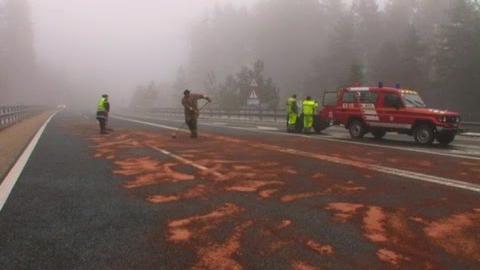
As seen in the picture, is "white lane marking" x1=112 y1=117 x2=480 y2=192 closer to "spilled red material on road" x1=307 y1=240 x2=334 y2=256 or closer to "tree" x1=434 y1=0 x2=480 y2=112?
"spilled red material on road" x1=307 y1=240 x2=334 y2=256

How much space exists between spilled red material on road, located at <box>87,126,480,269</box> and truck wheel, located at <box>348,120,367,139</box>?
296 inches

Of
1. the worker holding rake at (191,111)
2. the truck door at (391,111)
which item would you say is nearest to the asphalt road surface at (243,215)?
the truck door at (391,111)

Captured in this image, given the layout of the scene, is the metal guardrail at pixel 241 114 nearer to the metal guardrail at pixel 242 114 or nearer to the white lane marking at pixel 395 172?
the metal guardrail at pixel 242 114

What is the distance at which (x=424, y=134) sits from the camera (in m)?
17.3

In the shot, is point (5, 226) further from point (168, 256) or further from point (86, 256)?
point (168, 256)

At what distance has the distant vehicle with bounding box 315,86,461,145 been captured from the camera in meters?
17.2

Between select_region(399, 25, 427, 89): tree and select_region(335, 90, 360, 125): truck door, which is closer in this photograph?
select_region(335, 90, 360, 125): truck door

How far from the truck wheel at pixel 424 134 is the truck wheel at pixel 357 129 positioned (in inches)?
85.5

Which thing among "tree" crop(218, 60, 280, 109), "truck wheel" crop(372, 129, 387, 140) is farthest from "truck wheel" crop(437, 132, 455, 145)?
"tree" crop(218, 60, 280, 109)

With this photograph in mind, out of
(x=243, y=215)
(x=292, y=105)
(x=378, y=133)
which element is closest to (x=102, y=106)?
(x=292, y=105)

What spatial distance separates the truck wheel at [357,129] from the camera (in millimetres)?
19359

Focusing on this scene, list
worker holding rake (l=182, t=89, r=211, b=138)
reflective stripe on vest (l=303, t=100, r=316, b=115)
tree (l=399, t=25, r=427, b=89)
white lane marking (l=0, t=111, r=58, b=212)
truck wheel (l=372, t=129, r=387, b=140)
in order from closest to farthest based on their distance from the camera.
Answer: white lane marking (l=0, t=111, r=58, b=212) < truck wheel (l=372, t=129, r=387, b=140) < worker holding rake (l=182, t=89, r=211, b=138) < reflective stripe on vest (l=303, t=100, r=316, b=115) < tree (l=399, t=25, r=427, b=89)

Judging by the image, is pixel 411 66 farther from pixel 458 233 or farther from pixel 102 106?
pixel 458 233

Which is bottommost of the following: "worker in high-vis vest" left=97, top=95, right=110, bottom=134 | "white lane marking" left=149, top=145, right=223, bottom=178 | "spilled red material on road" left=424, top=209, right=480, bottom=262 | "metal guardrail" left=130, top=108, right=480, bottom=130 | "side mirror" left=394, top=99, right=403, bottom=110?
"metal guardrail" left=130, top=108, right=480, bottom=130
